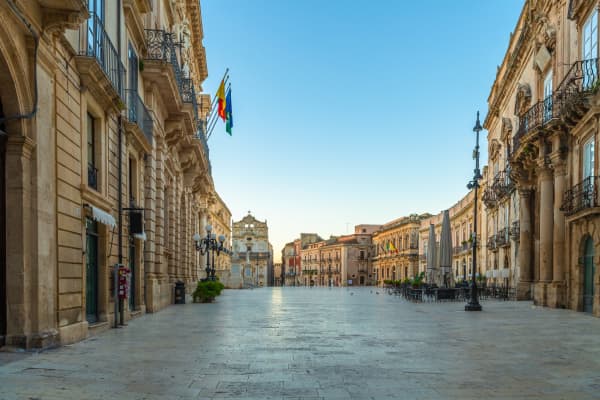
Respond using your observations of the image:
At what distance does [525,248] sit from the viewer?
2758 centimetres

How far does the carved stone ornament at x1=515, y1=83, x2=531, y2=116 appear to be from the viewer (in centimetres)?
2830

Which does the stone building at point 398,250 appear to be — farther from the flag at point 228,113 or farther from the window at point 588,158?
the window at point 588,158

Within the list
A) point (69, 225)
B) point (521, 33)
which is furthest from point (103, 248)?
point (521, 33)

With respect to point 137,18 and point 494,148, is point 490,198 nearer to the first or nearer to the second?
point 494,148

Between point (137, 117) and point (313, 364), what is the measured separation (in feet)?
34.7

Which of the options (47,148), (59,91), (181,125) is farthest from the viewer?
(181,125)

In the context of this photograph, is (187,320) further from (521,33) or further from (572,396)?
(521,33)

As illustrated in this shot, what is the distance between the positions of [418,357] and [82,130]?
7822mm

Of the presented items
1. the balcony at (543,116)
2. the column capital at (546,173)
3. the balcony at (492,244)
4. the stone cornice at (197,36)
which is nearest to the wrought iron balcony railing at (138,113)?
the stone cornice at (197,36)

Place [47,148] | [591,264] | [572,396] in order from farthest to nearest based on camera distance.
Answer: [591,264], [47,148], [572,396]

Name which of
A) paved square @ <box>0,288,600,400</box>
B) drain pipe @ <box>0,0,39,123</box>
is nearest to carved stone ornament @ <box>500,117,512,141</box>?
paved square @ <box>0,288,600,400</box>

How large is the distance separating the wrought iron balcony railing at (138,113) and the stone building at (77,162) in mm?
38

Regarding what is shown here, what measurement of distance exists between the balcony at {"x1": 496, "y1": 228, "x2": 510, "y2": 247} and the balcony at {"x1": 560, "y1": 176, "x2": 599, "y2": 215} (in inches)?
518

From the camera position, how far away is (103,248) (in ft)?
43.1
